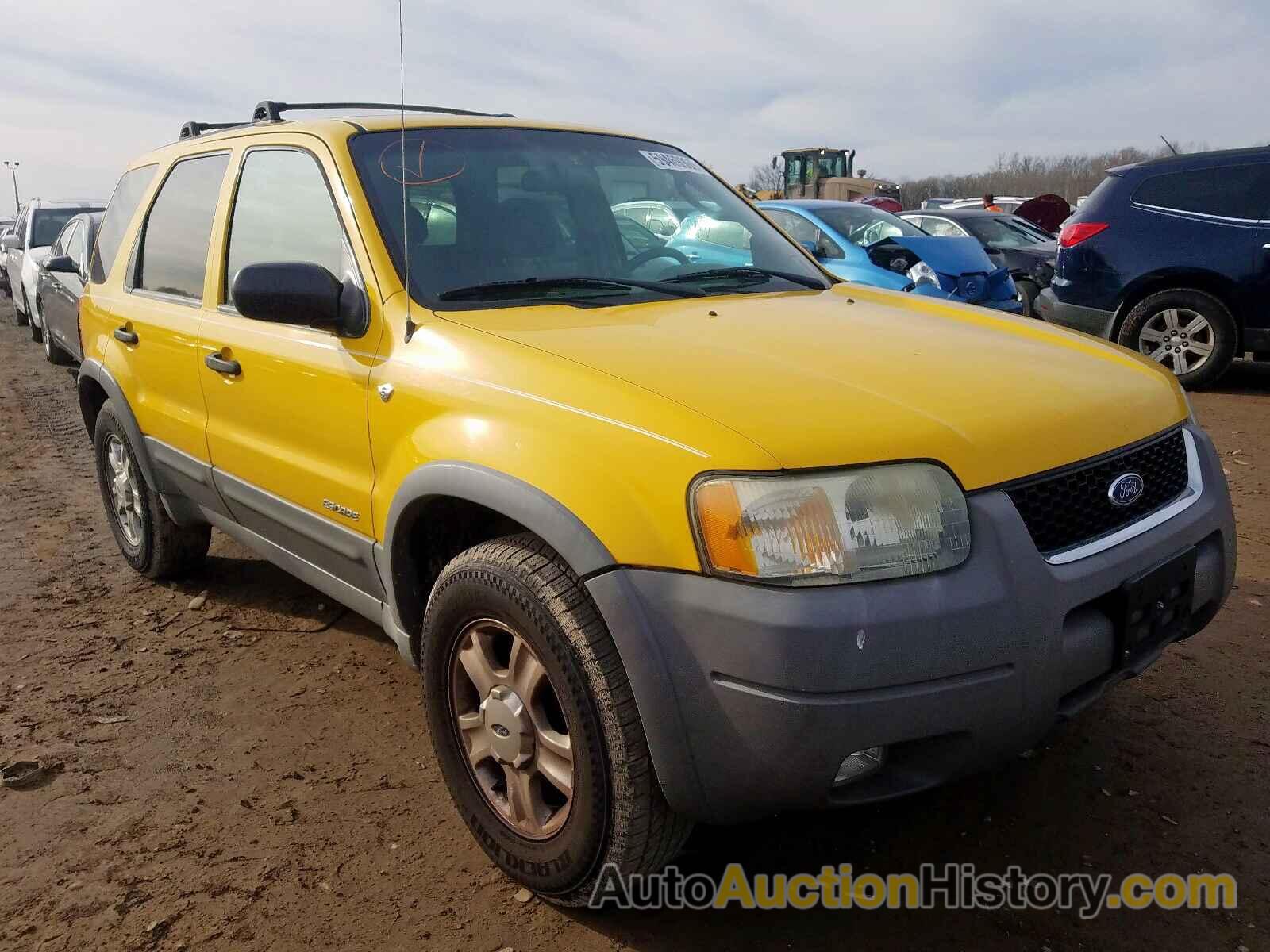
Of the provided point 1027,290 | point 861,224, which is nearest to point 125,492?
point 861,224

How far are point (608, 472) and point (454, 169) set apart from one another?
136 cm

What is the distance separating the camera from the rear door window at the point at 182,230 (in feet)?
11.6

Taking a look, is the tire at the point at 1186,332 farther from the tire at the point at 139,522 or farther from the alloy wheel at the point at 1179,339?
the tire at the point at 139,522

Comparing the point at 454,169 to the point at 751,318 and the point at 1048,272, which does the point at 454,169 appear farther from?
the point at 1048,272

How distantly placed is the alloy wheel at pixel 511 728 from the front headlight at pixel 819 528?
0.55m

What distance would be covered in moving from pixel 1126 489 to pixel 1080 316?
6419mm

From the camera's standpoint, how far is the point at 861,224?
360 inches

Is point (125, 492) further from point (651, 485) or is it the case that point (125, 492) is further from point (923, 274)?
point (923, 274)

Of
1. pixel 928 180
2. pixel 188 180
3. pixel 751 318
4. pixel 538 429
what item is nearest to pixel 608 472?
pixel 538 429

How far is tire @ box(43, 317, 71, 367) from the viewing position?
11.5 meters

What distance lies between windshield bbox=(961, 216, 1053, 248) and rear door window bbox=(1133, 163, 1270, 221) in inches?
176

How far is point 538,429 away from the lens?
214cm

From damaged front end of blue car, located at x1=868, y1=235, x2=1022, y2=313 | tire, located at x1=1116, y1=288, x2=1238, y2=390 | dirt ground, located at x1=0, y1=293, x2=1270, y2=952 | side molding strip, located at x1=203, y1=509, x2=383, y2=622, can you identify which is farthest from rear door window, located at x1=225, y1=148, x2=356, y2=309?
tire, located at x1=1116, y1=288, x2=1238, y2=390

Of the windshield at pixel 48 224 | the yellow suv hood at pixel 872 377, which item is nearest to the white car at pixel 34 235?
the windshield at pixel 48 224
